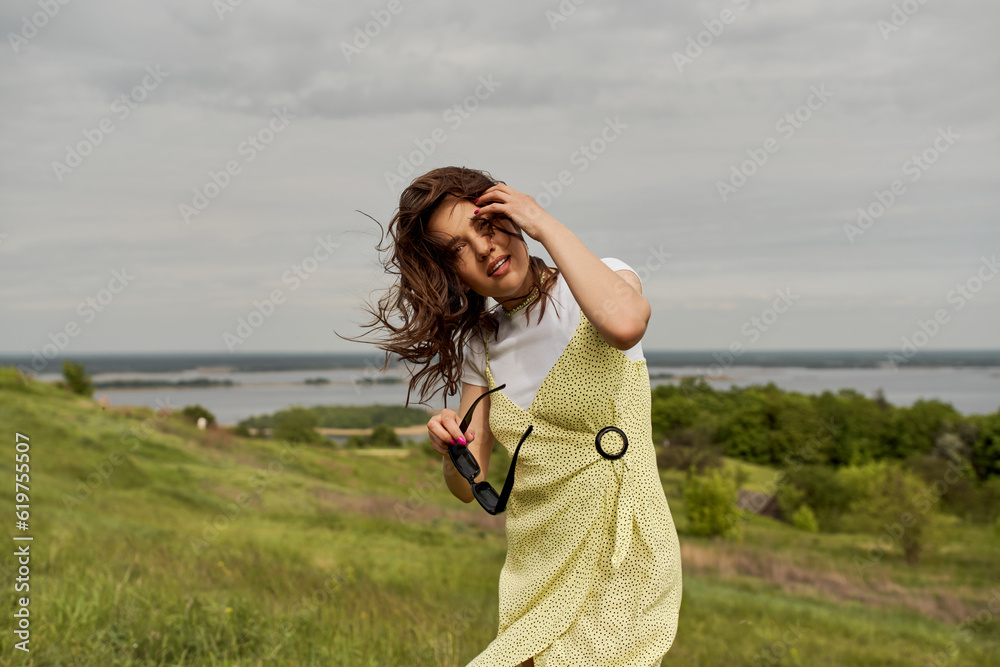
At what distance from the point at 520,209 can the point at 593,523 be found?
889 mm

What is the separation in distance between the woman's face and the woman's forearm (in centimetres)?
27

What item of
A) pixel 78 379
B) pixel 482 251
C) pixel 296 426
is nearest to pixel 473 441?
pixel 482 251

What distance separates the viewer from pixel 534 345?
2.09m

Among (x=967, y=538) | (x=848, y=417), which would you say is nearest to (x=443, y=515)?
(x=967, y=538)

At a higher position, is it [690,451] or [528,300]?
[690,451]

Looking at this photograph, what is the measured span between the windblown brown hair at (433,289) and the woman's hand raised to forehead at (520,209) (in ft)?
0.69

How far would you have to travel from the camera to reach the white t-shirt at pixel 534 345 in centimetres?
207

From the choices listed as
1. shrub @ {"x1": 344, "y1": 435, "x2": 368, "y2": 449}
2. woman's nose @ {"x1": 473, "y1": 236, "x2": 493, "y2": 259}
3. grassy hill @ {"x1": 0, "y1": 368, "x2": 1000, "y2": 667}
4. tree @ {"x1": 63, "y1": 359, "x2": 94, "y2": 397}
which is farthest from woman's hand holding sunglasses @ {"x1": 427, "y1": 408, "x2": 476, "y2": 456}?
tree @ {"x1": 63, "y1": 359, "x2": 94, "y2": 397}

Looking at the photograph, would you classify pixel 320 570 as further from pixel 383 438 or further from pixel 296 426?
pixel 383 438

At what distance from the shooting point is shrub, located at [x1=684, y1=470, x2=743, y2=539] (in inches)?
1008

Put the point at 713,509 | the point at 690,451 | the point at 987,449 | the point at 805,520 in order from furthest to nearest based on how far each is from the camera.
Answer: the point at 987,449
the point at 805,520
the point at 690,451
the point at 713,509

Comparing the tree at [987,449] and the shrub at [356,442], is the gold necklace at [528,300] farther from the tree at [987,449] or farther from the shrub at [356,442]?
the tree at [987,449]

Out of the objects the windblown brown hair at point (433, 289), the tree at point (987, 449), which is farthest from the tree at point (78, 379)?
the tree at point (987, 449)

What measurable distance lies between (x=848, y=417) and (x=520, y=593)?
4038 centimetres
